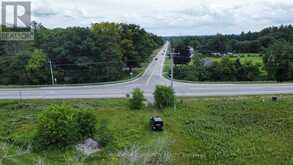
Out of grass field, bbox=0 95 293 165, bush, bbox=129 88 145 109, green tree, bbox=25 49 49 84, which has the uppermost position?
green tree, bbox=25 49 49 84

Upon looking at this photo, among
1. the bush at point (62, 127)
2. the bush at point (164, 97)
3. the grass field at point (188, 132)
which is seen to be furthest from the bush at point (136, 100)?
the bush at point (62, 127)

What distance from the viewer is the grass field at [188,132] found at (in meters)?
14.5

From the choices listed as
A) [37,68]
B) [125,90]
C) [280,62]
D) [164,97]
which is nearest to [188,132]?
[164,97]

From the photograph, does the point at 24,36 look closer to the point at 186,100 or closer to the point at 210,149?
the point at 186,100

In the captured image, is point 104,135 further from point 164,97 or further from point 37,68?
point 37,68

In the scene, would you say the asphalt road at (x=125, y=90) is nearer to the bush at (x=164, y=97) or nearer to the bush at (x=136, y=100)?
the bush at (x=164, y=97)

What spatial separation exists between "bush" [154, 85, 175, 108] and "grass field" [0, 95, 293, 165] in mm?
614

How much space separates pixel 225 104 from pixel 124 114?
732 centimetres

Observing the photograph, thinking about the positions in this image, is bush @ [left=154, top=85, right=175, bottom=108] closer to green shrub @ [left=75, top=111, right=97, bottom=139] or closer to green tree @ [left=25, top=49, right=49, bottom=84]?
green shrub @ [left=75, top=111, right=97, bottom=139]

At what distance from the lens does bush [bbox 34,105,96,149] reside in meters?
15.9

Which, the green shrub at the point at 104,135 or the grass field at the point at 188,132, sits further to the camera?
the green shrub at the point at 104,135

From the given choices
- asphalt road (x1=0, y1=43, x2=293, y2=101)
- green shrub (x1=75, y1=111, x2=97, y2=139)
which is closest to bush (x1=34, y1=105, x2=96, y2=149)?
green shrub (x1=75, y1=111, x2=97, y2=139)

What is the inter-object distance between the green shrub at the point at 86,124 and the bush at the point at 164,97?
22.4 feet

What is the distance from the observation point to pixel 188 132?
59.0 ft
